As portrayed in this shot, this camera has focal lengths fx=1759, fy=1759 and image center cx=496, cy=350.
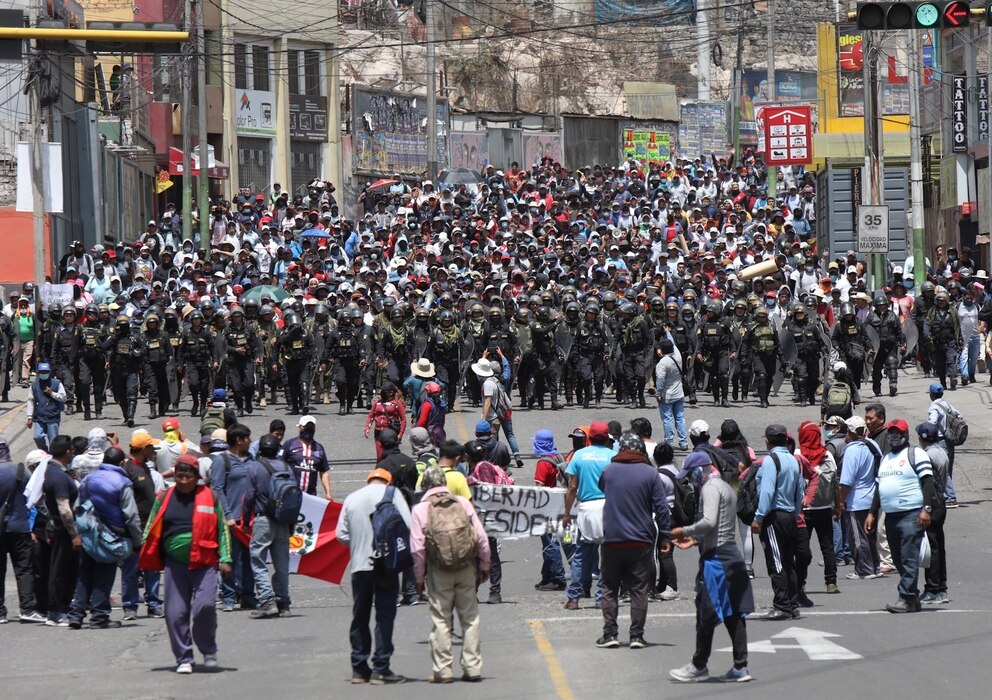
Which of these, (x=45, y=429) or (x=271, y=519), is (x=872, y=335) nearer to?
(x=45, y=429)

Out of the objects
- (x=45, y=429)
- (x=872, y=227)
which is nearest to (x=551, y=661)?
(x=45, y=429)

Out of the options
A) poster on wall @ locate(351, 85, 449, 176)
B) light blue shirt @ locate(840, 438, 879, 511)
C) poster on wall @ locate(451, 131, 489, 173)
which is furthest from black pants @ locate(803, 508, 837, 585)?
poster on wall @ locate(451, 131, 489, 173)

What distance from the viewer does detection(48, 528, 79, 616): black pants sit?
45.9 feet

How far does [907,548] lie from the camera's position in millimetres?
13656

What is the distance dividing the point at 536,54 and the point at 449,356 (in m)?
Result: 59.9

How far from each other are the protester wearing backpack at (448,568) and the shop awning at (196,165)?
140 ft

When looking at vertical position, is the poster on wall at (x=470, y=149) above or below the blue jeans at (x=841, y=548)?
above

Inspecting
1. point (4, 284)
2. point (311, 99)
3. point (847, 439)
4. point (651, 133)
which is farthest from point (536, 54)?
point (847, 439)

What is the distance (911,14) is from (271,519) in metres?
10.4

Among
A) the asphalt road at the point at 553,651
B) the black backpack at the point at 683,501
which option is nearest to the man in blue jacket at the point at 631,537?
the asphalt road at the point at 553,651

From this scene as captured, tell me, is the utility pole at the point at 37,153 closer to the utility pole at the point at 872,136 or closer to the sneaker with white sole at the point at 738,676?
the utility pole at the point at 872,136

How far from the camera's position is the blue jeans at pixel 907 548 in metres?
13.5

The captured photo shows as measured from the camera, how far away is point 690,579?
51.5 ft

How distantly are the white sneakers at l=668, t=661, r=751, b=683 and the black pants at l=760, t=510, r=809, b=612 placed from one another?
99.6 inches
